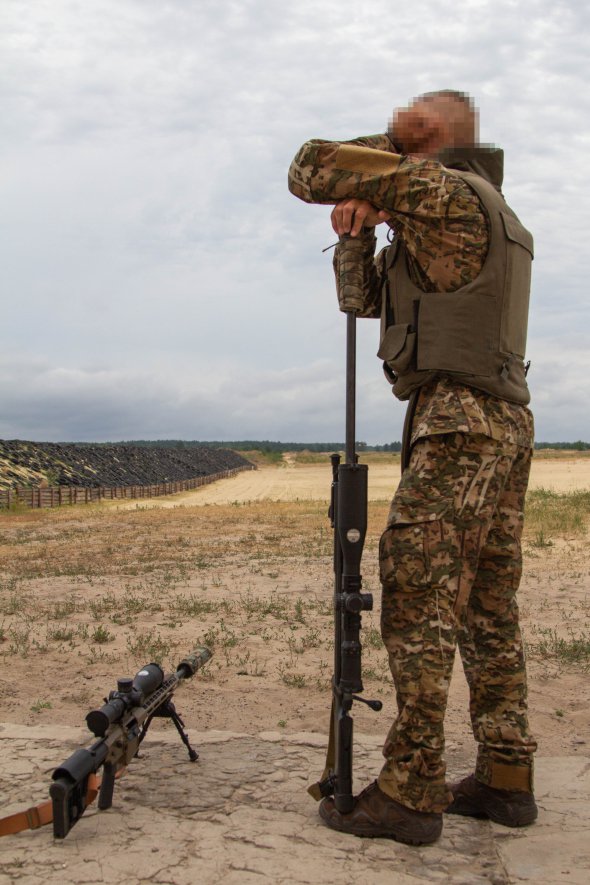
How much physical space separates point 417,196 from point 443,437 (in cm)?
85

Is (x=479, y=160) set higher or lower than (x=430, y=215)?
higher

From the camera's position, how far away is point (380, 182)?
2615 millimetres

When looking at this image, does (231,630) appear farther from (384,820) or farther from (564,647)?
(384,820)

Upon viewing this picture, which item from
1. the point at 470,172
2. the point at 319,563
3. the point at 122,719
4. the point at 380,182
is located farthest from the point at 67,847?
the point at 319,563

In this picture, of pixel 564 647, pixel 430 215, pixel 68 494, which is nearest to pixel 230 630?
pixel 564 647

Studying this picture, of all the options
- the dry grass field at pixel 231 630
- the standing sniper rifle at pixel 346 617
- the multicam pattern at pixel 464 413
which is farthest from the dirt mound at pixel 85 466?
the multicam pattern at pixel 464 413

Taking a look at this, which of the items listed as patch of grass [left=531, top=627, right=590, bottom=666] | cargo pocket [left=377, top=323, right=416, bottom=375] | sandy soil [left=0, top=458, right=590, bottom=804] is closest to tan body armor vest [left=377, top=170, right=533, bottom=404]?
cargo pocket [left=377, top=323, right=416, bottom=375]

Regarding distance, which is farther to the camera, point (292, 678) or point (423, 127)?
point (292, 678)

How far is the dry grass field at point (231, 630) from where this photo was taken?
4.19m

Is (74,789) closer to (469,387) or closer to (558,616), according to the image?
(469,387)

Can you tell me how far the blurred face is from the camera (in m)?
2.82

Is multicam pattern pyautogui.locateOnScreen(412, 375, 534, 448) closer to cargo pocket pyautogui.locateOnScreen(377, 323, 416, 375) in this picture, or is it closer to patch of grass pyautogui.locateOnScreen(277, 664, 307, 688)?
cargo pocket pyautogui.locateOnScreen(377, 323, 416, 375)

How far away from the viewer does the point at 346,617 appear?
2662mm

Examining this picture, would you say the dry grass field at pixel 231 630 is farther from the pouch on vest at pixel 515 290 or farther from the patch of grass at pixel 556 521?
the pouch on vest at pixel 515 290
